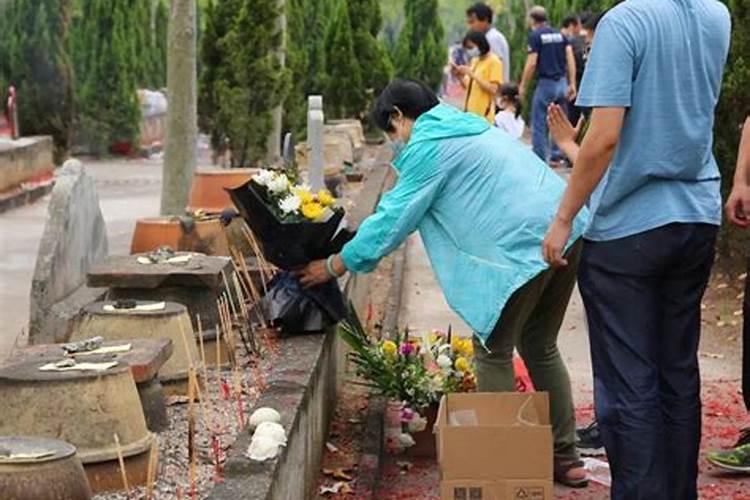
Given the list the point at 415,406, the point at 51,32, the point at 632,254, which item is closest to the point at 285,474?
the point at 632,254

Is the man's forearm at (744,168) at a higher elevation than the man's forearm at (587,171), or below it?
below

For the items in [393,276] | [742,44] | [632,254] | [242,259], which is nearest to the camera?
[632,254]

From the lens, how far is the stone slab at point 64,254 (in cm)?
822

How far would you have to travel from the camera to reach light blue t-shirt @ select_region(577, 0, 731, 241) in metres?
5.07

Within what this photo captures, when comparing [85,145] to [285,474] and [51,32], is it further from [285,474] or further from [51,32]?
[285,474]

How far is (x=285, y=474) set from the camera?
18.2 feet

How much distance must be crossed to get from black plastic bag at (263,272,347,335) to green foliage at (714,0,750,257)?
474 cm

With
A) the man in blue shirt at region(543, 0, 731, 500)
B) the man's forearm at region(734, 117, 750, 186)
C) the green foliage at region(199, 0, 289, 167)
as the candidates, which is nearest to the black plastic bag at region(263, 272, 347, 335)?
the man's forearm at region(734, 117, 750, 186)

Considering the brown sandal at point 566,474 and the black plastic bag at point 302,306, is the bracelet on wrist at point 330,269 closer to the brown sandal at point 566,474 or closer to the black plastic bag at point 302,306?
the black plastic bag at point 302,306

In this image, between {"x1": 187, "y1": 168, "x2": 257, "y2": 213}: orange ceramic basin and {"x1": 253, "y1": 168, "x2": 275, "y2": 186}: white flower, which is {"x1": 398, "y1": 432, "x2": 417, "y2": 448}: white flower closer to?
{"x1": 253, "y1": 168, "x2": 275, "y2": 186}: white flower

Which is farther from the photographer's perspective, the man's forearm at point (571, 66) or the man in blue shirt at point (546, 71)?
the man in blue shirt at point (546, 71)

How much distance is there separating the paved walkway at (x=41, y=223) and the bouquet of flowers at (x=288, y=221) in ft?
8.90

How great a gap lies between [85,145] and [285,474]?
23.1 meters

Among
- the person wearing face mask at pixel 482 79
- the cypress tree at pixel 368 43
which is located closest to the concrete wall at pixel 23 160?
the cypress tree at pixel 368 43
